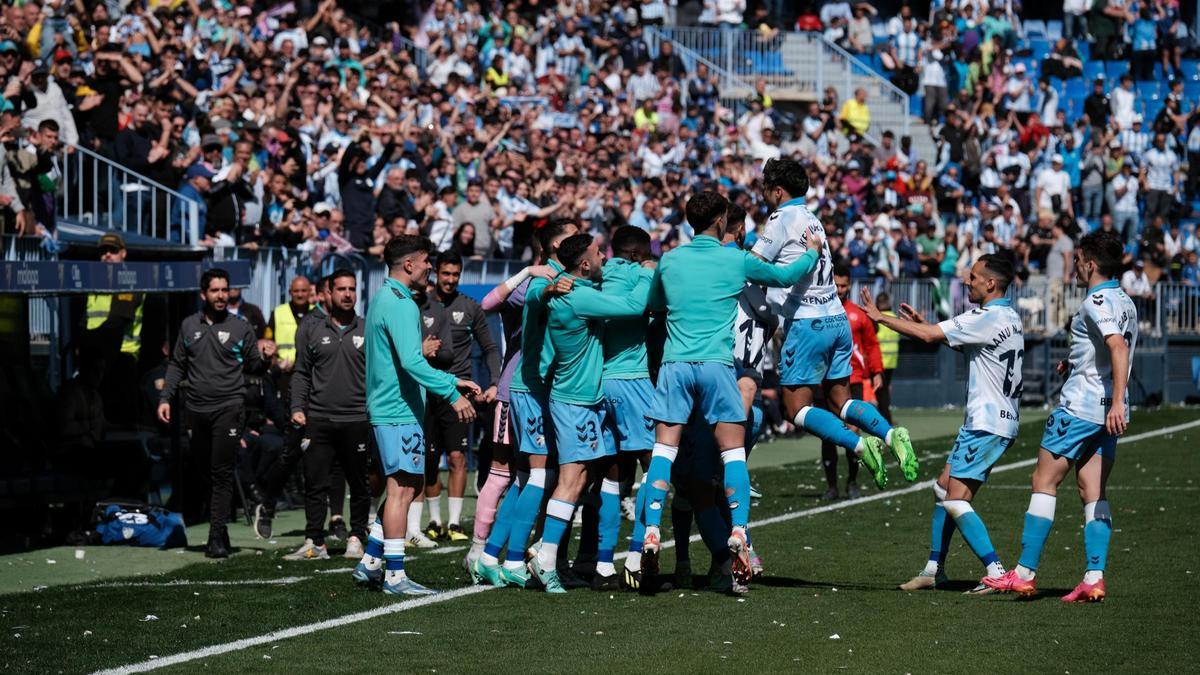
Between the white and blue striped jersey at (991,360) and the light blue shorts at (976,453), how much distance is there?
42 millimetres

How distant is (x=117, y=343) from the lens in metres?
15.7

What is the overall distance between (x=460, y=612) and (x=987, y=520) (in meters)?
5.83

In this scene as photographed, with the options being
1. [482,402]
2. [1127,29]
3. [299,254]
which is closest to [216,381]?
[482,402]

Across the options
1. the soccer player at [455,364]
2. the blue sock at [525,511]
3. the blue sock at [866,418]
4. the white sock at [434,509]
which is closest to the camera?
the blue sock at [525,511]

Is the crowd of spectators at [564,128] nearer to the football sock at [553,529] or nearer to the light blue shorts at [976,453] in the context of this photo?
the football sock at [553,529]

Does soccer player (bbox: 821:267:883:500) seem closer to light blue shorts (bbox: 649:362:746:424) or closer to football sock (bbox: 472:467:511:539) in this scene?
football sock (bbox: 472:467:511:539)

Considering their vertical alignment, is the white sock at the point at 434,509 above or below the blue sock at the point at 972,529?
below

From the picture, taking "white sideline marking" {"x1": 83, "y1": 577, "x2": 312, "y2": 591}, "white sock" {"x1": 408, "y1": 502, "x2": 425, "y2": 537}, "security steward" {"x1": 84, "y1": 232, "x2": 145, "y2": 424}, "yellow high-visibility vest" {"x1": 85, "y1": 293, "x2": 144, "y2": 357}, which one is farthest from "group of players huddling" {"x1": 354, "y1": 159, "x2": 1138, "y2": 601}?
"yellow high-visibility vest" {"x1": 85, "y1": 293, "x2": 144, "y2": 357}

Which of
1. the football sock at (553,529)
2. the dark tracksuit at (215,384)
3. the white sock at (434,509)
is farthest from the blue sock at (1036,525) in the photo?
the dark tracksuit at (215,384)

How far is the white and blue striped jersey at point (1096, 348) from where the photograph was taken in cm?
1026

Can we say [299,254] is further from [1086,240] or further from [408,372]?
[1086,240]

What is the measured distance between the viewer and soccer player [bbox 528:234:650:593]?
34.9ft

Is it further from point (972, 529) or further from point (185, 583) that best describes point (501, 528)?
point (972, 529)

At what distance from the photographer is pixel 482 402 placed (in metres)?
13.5
